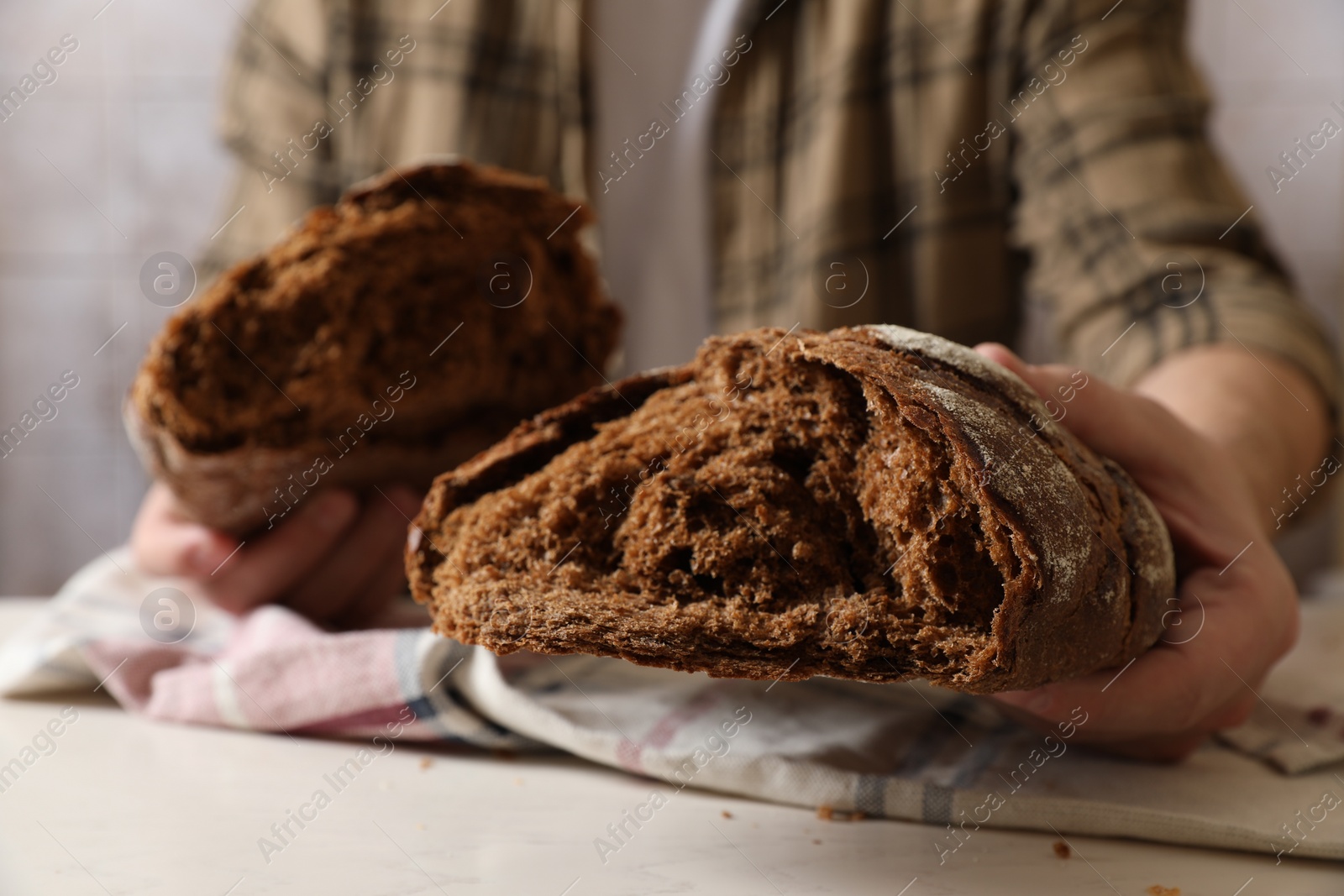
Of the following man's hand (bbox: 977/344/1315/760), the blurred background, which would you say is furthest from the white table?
the blurred background

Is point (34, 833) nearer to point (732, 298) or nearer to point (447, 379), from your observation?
point (447, 379)

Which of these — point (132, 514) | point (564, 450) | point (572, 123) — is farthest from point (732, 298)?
point (132, 514)

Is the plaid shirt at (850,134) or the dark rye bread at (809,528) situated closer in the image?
the dark rye bread at (809,528)

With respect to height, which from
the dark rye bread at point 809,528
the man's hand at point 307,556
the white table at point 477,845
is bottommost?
the white table at point 477,845

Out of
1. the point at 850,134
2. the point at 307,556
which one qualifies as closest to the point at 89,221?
the point at 307,556

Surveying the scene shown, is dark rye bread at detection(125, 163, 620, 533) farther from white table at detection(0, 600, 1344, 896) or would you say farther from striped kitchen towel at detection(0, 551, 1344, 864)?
white table at detection(0, 600, 1344, 896)

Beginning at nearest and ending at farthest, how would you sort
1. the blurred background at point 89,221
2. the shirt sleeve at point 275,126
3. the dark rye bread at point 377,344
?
the dark rye bread at point 377,344, the shirt sleeve at point 275,126, the blurred background at point 89,221

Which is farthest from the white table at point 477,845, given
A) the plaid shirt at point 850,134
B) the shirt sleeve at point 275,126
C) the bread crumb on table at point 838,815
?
the shirt sleeve at point 275,126

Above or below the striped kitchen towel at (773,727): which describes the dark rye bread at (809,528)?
above

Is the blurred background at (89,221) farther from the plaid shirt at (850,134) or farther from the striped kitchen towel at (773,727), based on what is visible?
the striped kitchen towel at (773,727)
